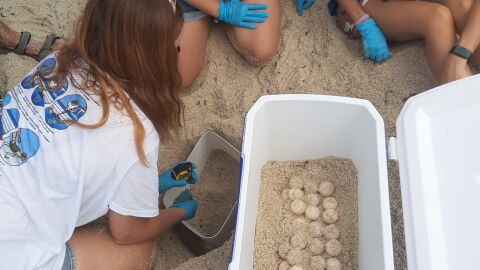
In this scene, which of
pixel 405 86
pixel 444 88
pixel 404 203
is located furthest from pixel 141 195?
pixel 405 86

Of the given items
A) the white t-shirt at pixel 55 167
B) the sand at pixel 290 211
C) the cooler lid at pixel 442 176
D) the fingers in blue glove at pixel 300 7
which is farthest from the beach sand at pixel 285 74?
the cooler lid at pixel 442 176

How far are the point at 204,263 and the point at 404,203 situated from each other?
1.86 ft

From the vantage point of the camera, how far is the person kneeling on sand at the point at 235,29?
1.49 m

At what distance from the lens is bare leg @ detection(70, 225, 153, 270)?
103 centimetres

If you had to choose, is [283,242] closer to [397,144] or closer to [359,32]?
[397,144]

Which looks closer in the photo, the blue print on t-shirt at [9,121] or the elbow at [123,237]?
the blue print on t-shirt at [9,121]

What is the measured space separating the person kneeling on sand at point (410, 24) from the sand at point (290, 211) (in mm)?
461

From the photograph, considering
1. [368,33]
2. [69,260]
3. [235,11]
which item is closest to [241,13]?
[235,11]

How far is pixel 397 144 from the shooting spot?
86 cm

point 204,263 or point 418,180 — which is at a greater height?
point 418,180

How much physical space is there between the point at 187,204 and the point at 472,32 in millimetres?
914

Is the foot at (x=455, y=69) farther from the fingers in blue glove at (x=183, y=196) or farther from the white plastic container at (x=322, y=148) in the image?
the fingers in blue glove at (x=183, y=196)

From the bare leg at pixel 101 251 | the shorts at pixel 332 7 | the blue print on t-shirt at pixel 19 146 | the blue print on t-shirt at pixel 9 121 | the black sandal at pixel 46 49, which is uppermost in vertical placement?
the blue print on t-shirt at pixel 9 121

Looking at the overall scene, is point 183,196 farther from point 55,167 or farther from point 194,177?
point 55,167
